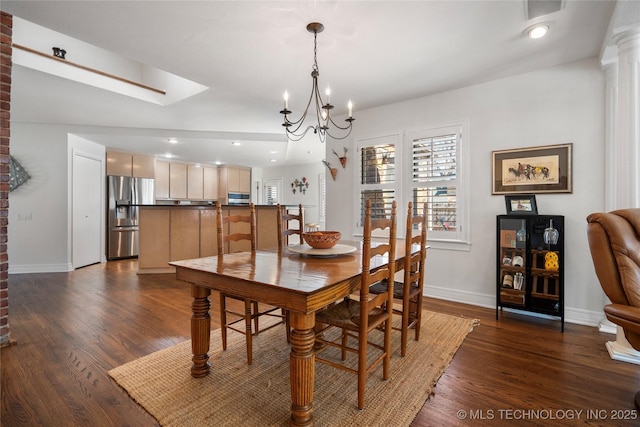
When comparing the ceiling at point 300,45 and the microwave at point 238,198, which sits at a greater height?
the ceiling at point 300,45

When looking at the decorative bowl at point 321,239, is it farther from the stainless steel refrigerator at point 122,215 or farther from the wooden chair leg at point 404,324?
the stainless steel refrigerator at point 122,215

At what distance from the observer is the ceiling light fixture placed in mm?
2182

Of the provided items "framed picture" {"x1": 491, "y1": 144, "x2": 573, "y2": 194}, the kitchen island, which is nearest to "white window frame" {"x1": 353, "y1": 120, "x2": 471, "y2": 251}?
"framed picture" {"x1": 491, "y1": 144, "x2": 573, "y2": 194}

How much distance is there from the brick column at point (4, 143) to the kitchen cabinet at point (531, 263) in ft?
13.5

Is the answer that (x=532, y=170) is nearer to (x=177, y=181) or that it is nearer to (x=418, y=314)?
(x=418, y=314)

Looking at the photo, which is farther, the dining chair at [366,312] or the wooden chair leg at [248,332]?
the wooden chair leg at [248,332]

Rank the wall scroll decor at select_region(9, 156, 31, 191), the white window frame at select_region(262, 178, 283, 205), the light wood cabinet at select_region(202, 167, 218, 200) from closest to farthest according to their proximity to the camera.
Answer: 1. the wall scroll decor at select_region(9, 156, 31, 191)
2. the light wood cabinet at select_region(202, 167, 218, 200)
3. the white window frame at select_region(262, 178, 283, 205)

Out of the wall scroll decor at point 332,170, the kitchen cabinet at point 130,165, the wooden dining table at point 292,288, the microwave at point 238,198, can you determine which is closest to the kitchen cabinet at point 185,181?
the kitchen cabinet at point 130,165

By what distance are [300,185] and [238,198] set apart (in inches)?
69.5

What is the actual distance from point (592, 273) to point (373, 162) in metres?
2.51

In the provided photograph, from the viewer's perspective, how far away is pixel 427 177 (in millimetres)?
3531

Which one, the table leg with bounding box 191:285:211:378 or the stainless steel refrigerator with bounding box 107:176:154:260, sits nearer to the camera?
the table leg with bounding box 191:285:211:378

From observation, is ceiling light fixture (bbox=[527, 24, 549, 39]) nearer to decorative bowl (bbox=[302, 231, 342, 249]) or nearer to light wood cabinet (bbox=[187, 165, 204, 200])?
decorative bowl (bbox=[302, 231, 342, 249])

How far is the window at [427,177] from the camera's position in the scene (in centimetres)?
333
